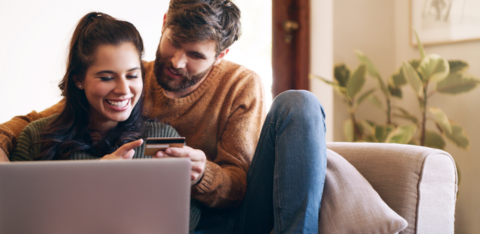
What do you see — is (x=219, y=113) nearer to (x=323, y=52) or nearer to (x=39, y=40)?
(x=39, y=40)


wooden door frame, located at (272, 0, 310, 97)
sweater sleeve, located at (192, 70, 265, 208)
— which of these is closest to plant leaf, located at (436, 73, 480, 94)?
wooden door frame, located at (272, 0, 310, 97)

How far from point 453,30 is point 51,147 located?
5.91 ft

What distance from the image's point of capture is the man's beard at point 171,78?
120 cm

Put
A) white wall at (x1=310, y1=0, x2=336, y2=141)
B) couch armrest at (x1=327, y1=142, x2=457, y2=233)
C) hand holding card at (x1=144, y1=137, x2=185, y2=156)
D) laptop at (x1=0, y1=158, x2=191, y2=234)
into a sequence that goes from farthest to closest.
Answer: white wall at (x1=310, y1=0, x2=336, y2=141) → couch armrest at (x1=327, y1=142, x2=457, y2=233) → hand holding card at (x1=144, y1=137, x2=185, y2=156) → laptop at (x1=0, y1=158, x2=191, y2=234)

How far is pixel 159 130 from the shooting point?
3.66 ft

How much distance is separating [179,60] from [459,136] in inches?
48.5

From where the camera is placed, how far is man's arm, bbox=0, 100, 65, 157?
963mm

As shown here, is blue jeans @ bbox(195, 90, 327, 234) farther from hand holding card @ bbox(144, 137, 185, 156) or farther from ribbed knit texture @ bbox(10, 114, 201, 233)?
hand holding card @ bbox(144, 137, 185, 156)

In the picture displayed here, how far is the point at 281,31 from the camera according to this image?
7.23ft

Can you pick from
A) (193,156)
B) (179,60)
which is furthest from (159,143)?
(179,60)

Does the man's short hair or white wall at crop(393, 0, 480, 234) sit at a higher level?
the man's short hair

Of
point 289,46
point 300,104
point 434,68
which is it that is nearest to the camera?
point 300,104

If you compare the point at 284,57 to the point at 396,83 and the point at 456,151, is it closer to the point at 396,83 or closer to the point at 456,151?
the point at 396,83

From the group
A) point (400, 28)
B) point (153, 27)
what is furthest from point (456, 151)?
point (153, 27)
